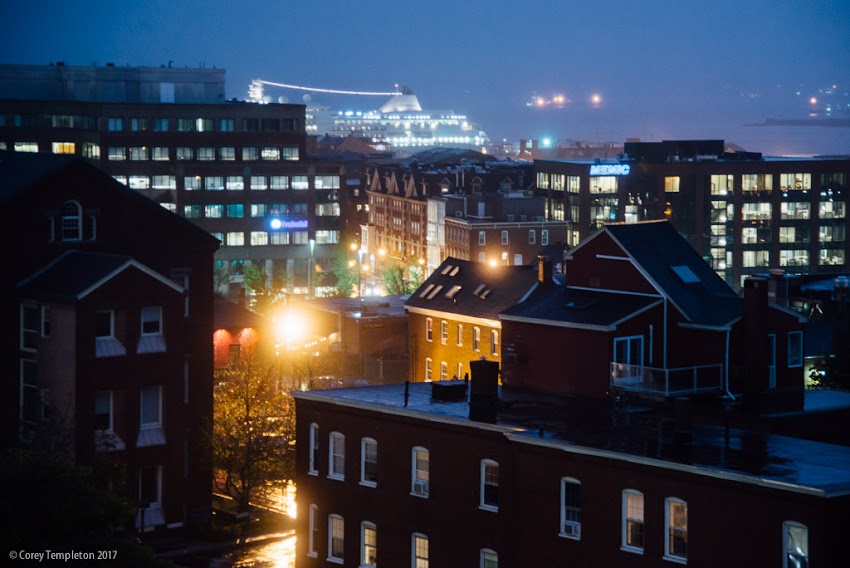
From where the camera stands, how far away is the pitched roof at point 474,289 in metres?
96.9

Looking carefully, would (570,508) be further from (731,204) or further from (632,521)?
(731,204)

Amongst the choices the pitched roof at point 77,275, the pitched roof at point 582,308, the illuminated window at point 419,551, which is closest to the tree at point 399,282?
the pitched roof at point 77,275

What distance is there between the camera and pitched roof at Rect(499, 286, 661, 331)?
5725cm

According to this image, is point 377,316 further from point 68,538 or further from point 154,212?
point 68,538

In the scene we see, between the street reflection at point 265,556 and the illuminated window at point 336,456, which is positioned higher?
the illuminated window at point 336,456

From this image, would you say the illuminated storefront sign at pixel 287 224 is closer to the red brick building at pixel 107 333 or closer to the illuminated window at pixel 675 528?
the red brick building at pixel 107 333

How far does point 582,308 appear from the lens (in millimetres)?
58594

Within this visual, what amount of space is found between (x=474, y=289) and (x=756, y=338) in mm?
45087

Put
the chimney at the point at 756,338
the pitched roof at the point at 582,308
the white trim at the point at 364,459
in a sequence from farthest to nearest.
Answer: the pitched roof at the point at 582,308 < the chimney at the point at 756,338 < the white trim at the point at 364,459

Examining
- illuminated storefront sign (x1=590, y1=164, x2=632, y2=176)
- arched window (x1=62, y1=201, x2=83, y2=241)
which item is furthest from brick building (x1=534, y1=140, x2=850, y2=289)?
arched window (x1=62, y1=201, x2=83, y2=241)

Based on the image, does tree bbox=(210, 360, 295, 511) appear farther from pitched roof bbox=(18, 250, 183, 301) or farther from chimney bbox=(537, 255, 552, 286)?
chimney bbox=(537, 255, 552, 286)

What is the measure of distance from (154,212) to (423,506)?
824 inches

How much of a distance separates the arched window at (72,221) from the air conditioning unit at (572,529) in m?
26.9

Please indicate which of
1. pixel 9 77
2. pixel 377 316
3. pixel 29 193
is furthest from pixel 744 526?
pixel 9 77
